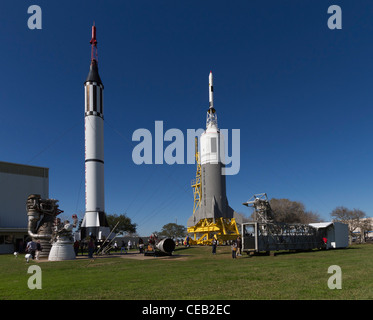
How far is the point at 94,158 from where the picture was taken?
37656mm

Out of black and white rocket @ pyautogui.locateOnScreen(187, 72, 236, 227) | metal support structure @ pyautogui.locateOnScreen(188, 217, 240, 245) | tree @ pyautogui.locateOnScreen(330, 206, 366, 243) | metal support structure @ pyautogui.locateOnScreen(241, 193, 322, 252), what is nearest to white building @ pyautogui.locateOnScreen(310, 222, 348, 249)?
metal support structure @ pyautogui.locateOnScreen(241, 193, 322, 252)

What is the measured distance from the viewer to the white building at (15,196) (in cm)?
4194

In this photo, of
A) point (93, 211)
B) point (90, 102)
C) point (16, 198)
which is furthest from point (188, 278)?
point (16, 198)

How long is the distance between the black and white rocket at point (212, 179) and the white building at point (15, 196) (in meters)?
24.2

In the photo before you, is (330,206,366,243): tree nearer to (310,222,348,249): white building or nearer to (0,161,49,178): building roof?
(310,222,348,249): white building

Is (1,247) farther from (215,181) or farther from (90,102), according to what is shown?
(215,181)

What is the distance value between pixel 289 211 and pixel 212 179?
107 ft

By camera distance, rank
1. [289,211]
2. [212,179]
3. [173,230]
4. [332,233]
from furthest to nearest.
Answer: [173,230] → [289,211] → [212,179] → [332,233]

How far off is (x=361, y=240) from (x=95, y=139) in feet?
137

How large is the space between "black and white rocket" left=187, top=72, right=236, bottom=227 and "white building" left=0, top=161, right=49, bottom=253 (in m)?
24.2

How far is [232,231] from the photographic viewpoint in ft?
140

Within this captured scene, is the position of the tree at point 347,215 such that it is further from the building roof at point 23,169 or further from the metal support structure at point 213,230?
the building roof at point 23,169

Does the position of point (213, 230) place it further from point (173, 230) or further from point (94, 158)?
point (173, 230)

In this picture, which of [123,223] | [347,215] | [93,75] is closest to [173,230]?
[123,223]
